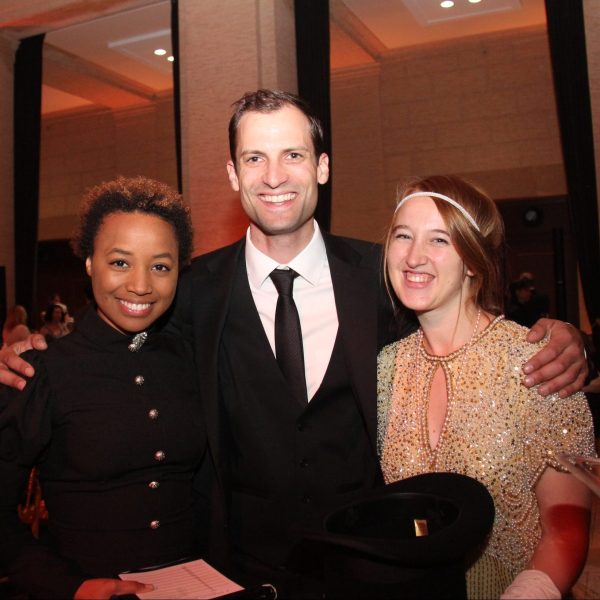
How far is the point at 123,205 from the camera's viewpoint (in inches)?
66.8

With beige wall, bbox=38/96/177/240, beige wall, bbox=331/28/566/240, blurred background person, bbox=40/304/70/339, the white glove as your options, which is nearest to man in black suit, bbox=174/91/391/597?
the white glove

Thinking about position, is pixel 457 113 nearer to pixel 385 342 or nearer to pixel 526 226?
pixel 526 226

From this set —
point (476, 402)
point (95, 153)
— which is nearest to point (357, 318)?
point (476, 402)

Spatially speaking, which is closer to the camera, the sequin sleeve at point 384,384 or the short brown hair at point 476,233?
the short brown hair at point 476,233

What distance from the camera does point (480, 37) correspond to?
786cm

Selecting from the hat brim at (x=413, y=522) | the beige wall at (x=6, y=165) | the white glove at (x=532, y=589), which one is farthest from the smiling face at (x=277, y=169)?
the beige wall at (x=6, y=165)

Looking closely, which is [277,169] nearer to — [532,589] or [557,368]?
[557,368]

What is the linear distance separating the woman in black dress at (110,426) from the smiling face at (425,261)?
1.84ft

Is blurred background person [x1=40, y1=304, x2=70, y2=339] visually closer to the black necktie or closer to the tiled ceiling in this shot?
the tiled ceiling

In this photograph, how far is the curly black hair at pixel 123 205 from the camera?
1.70 m

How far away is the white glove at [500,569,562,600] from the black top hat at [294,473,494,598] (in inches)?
6.1

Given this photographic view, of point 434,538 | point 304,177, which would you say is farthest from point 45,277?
point 434,538

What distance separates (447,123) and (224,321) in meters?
6.83

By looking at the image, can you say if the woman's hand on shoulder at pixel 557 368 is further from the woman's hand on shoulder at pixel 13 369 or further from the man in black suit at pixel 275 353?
the woman's hand on shoulder at pixel 13 369
